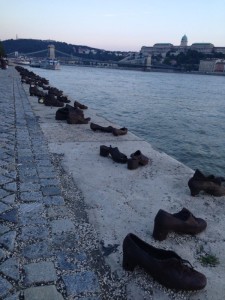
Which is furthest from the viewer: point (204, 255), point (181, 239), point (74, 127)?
point (74, 127)

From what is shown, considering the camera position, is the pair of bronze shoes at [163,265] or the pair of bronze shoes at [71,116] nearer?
the pair of bronze shoes at [163,265]

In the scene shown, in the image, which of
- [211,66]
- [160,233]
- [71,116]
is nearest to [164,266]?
[160,233]

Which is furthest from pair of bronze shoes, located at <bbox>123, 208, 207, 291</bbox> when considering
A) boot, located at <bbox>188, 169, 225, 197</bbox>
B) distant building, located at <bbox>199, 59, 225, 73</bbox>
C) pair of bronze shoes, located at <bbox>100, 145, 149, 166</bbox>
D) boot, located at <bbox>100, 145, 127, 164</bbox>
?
distant building, located at <bbox>199, 59, 225, 73</bbox>

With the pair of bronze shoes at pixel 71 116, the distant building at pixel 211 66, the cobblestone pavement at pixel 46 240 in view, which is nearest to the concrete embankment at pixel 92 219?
the cobblestone pavement at pixel 46 240

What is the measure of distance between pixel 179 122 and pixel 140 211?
41.6 ft

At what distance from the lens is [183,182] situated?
4.80m

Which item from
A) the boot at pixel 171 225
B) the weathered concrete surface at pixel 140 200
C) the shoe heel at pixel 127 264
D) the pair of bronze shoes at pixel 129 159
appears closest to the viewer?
the shoe heel at pixel 127 264

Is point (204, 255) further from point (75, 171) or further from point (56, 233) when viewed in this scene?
point (75, 171)

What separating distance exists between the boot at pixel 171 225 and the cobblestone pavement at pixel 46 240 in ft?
1.99

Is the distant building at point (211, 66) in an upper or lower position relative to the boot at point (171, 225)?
lower

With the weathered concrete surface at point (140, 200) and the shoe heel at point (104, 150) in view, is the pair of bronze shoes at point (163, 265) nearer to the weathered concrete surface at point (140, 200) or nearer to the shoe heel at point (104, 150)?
the weathered concrete surface at point (140, 200)

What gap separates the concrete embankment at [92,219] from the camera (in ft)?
8.41

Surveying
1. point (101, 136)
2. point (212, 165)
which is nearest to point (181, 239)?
point (101, 136)

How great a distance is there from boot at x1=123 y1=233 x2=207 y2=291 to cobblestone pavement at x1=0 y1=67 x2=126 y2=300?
217 mm
